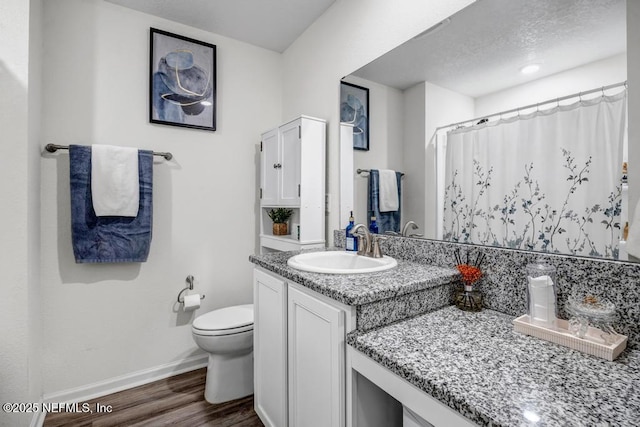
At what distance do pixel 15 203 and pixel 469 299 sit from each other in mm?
1971

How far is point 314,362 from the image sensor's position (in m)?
1.13

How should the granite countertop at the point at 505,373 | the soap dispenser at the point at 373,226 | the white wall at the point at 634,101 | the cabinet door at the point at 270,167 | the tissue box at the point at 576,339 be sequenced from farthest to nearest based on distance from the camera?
the cabinet door at the point at 270,167
the soap dispenser at the point at 373,226
the white wall at the point at 634,101
the tissue box at the point at 576,339
the granite countertop at the point at 505,373

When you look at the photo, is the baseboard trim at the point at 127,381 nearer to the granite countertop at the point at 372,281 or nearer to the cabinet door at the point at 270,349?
the cabinet door at the point at 270,349

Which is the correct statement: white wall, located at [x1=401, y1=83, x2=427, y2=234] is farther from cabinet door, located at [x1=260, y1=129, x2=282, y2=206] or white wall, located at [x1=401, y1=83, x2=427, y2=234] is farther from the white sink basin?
cabinet door, located at [x1=260, y1=129, x2=282, y2=206]

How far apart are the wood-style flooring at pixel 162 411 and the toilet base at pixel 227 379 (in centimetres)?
4

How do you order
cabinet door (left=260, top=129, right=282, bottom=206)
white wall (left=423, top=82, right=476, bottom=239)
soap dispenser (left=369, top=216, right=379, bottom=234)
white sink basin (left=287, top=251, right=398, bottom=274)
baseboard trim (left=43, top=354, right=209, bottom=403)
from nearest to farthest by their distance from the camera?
1. white wall (left=423, top=82, right=476, bottom=239)
2. white sink basin (left=287, top=251, right=398, bottom=274)
3. soap dispenser (left=369, top=216, right=379, bottom=234)
4. baseboard trim (left=43, top=354, right=209, bottom=403)
5. cabinet door (left=260, top=129, right=282, bottom=206)

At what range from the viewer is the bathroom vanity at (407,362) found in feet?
2.00

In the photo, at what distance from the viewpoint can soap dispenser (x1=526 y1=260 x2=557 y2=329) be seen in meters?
0.92

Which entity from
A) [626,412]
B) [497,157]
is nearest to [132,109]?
[497,157]

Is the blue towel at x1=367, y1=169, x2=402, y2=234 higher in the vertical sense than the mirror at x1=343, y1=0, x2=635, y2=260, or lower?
lower

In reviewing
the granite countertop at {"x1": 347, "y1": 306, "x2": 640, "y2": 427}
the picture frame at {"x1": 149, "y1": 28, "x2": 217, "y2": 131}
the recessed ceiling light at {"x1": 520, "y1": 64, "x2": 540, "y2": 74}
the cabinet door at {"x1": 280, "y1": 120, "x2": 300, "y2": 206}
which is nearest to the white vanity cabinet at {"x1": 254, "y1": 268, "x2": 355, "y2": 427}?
the granite countertop at {"x1": 347, "y1": 306, "x2": 640, "y2": 427}

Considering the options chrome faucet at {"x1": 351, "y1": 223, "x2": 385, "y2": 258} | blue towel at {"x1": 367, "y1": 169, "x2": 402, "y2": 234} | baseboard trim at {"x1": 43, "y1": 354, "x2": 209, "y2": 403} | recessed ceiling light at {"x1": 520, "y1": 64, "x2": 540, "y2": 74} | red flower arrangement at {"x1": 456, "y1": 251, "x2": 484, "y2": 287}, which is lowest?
baseboard trim at {"x1": 43, "y1": 354, "x2": 209, "y2": 403}

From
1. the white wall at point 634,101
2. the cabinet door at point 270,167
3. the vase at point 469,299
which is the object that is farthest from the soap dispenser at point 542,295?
the cabinet door at point 270,167

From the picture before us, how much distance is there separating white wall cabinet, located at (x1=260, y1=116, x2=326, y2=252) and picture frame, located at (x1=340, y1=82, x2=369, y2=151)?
201mm
